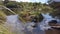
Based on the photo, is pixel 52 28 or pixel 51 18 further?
pixel 51 18

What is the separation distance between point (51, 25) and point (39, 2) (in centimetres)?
65

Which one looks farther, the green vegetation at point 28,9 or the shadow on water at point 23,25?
the green vegetation at point 28,9

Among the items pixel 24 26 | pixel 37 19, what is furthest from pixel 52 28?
pixel 24 26

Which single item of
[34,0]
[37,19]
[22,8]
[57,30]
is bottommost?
[57,30]

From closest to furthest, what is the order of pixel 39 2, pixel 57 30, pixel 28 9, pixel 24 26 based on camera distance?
pixel 24 26
pixel 57 30
pixel 28 9
pixel 39 2

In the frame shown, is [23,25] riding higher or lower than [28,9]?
lower

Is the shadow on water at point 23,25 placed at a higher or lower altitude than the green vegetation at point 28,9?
lower

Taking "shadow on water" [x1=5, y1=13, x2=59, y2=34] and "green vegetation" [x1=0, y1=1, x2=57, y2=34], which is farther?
"green vegetation" [x1=0, y1=1, x2=57, y2=34]

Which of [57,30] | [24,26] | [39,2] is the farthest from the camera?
[39,2]

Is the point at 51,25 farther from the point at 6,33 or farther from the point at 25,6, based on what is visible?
the point at 6,33

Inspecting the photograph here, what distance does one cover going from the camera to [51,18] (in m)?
3.01

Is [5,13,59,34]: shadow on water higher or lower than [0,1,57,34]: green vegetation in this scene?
lower

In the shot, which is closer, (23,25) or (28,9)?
(23,25)

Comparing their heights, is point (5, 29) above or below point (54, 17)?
below
